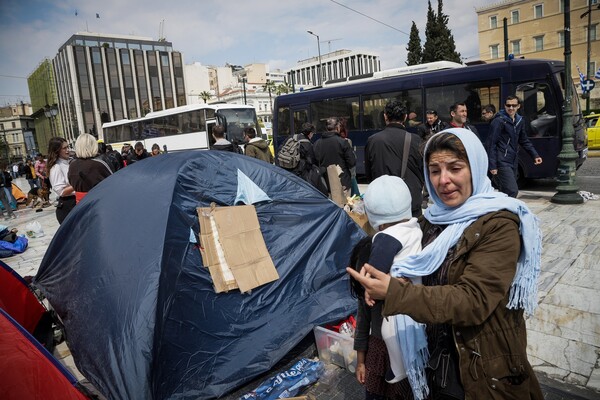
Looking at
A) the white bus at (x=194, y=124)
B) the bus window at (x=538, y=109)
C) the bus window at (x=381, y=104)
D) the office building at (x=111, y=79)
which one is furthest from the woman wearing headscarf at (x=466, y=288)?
the office building at (x=111, y=79)

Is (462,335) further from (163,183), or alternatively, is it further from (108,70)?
(108,70)

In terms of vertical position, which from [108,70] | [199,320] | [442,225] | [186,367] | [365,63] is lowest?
[186,367]

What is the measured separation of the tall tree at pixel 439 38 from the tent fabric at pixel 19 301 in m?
34.5

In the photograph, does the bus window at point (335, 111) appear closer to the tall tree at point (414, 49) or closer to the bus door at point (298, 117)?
the bus door at point (298, 117)

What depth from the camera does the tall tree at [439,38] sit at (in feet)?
106

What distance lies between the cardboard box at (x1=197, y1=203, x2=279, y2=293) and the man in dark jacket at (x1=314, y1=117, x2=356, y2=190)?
101 inches

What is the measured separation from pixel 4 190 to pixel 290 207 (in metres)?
12.2

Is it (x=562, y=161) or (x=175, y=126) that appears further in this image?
(x=175, y=126)

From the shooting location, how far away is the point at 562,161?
23.5 ft

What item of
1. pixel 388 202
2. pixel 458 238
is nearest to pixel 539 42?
pixel 388 202

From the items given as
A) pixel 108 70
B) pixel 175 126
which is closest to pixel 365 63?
pixel 108 70

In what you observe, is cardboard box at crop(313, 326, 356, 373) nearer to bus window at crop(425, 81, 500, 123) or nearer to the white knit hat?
the white knit hat

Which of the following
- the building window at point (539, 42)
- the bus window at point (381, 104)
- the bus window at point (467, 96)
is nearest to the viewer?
the bus window at point (467, 96)

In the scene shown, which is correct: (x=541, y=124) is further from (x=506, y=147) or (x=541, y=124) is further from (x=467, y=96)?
(x=506, y=147)
